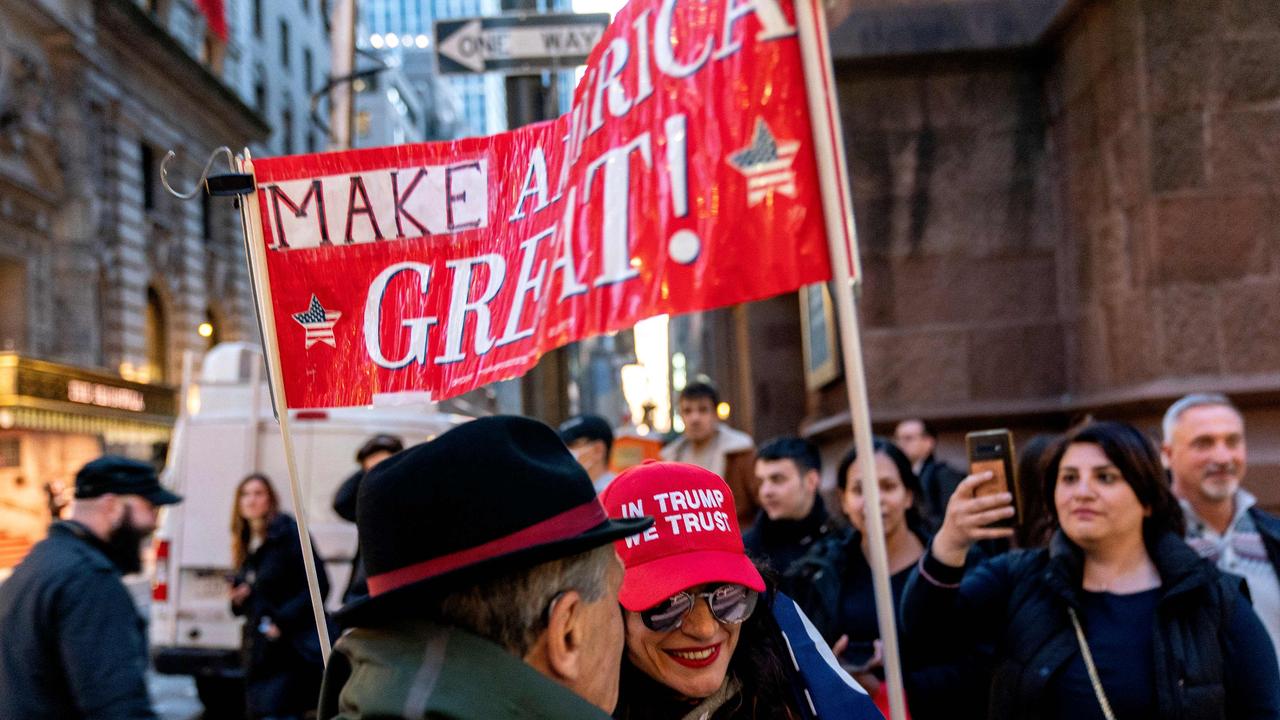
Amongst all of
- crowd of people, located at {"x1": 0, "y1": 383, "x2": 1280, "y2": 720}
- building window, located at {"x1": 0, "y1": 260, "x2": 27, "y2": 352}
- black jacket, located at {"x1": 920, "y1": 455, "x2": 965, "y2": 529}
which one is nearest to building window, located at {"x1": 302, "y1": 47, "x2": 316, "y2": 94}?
building window, located at {"x1": 0, "y1": 260, "x2": 27, "y2": 352}

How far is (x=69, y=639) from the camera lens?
4.05 meters

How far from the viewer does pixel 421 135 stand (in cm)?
7425

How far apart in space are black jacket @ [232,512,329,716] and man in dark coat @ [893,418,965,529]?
3490 mm

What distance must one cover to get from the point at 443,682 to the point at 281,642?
6.17m

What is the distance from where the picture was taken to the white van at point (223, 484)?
9.66m

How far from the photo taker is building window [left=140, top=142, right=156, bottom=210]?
2894cm

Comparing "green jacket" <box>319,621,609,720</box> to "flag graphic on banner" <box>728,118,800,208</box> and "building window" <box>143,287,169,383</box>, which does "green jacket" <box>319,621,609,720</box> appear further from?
"building window" <box>143,287,169,383</box>

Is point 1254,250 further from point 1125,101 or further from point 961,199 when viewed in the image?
point 961,199

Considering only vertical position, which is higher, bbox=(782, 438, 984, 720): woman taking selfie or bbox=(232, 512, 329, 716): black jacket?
bbox=(782, 438, 984, 720): woman taking selfie

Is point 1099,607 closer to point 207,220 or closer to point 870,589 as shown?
point 870,589

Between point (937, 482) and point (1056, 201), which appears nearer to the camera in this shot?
point (937, 482)

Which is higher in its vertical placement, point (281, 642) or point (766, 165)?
point (766, 165)

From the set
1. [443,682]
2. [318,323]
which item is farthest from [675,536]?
[318,323]

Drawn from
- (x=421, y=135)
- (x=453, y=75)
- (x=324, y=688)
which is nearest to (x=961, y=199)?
(x=453, y=75)
